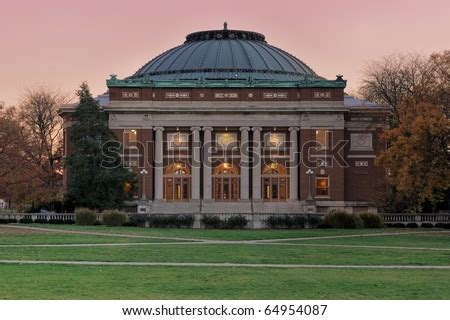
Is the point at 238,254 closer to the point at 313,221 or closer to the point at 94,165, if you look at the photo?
the point at 313,221

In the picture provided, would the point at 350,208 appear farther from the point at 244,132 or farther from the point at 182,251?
the point at 182,251

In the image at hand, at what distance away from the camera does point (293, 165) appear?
84500 mm

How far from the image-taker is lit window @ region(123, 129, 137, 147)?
3342 inches

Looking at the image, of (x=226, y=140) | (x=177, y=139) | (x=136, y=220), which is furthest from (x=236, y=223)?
(x=177, y=139)

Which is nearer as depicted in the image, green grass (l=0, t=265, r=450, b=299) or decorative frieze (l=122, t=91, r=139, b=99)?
green grass (l=0, t=265, r=450, b=299)

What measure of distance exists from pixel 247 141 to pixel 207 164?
14.1 feet

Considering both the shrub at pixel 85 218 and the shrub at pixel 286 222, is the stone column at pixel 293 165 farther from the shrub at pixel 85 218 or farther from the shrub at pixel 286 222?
the shrub at pixel 85 218

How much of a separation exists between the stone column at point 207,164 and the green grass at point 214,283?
56.7 meters

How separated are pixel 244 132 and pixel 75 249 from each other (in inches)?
1974

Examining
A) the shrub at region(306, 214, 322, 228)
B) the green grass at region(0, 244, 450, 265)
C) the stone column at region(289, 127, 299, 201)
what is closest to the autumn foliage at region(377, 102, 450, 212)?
the shrub at region(306, 214, 322, 228)

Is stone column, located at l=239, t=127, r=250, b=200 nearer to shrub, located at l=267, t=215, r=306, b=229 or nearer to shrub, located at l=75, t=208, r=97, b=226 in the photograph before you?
shrub, located at l=267, t=215, r=306, b=229

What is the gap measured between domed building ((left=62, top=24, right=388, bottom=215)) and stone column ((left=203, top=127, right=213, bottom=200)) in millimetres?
92
